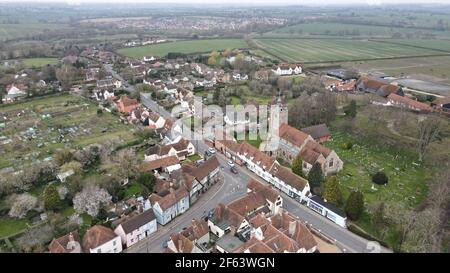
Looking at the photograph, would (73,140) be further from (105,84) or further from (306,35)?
(306,35)

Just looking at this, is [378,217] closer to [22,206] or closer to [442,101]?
[22,206]

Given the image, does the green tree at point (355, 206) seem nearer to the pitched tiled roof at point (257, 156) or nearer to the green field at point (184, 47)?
the pitched tiled roof at point (257, 156)

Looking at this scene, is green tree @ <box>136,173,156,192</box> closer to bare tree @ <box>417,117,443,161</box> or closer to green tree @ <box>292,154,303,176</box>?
green tree @ <box>292,154,303,176</box>

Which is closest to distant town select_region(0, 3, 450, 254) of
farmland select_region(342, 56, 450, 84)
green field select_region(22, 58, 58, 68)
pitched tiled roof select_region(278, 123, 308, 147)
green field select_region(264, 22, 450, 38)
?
pitched tiled roof select_region(278, 123, 308, 147)

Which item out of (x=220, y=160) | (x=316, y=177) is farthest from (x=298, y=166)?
(x=220, y=160)

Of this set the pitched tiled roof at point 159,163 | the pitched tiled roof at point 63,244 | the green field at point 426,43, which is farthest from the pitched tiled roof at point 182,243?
the green field at point 426,43

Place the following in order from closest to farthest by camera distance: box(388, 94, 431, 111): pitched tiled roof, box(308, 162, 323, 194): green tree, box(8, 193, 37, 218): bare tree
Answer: box(8, 193, 37, 218): bare tree
box(308, 162, 323, 194): green tree
box(388, 94, 431, 111): pitched tiled roof
